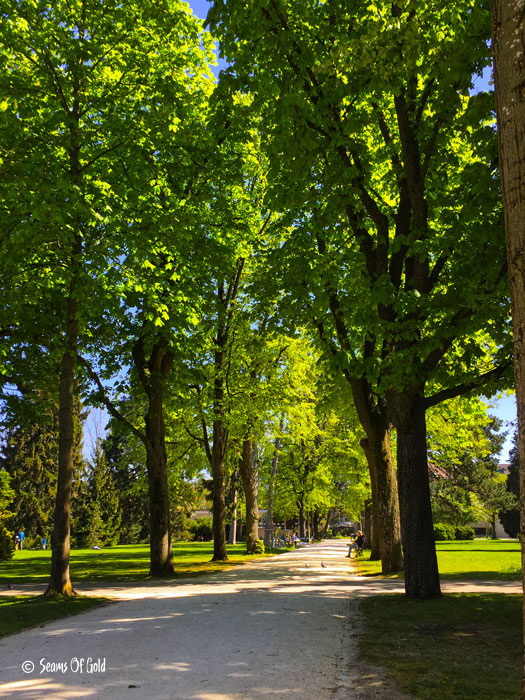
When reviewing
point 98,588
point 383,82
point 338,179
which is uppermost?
point 383,82

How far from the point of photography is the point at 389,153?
12.7m

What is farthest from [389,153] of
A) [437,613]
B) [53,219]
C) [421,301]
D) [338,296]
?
[437,613]

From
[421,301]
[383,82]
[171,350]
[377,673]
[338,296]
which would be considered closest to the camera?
[377,673]

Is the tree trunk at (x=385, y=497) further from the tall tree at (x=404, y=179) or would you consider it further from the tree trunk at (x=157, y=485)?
the tree trunk at (x=157, y=485)

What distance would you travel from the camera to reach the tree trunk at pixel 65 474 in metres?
12.1

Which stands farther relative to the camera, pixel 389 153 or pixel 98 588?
pixel 98 588

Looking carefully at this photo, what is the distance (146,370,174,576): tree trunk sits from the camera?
16.8 m

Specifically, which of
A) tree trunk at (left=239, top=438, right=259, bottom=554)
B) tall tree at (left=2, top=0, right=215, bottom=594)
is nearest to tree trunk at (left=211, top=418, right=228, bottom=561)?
tree trunk at (left=239, top=438, right=259, bottom=554)

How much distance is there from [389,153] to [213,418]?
1200 centimetres

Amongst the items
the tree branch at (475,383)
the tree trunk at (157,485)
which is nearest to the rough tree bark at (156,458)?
the tree trunk at (157,485)

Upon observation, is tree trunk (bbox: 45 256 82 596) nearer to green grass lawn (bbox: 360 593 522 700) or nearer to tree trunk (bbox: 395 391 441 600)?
green grass lawn (bbox: 360 593 522 700)

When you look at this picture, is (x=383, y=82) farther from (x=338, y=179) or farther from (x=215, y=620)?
(x=215, y=620)

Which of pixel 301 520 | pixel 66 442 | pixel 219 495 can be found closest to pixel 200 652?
pixel 66 442

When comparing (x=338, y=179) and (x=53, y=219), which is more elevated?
(x=338, y=179)
